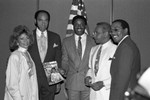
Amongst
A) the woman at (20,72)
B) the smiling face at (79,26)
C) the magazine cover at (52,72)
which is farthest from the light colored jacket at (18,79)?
the smiling face at (79,26)

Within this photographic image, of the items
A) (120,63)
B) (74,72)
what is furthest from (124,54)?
(74,72)

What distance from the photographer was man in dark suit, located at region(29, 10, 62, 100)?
13.1 feet

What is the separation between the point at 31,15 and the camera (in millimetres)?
5605

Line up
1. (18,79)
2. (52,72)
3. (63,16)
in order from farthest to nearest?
(63,16) < (52,72) < (18,79)

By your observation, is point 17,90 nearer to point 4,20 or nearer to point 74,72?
point 74,72

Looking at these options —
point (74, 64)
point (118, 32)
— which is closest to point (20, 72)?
point (118, 32)

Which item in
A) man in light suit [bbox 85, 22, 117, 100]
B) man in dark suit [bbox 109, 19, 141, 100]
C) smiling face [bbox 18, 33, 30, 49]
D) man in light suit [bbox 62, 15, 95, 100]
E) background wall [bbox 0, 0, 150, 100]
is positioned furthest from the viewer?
background wall [bbox 0, 0, 150, 100]

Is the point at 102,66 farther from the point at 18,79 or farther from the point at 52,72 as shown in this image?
the point at 18,79

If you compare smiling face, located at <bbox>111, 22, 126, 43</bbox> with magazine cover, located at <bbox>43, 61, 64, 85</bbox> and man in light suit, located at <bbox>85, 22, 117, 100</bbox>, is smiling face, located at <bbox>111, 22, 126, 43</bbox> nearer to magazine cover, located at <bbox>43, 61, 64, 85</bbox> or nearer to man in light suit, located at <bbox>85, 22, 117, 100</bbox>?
man in light suit, located at <bbox>85, 22, 117, 100</bbox>

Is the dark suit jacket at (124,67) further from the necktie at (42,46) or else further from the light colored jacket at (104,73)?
the necktie at (42,46)

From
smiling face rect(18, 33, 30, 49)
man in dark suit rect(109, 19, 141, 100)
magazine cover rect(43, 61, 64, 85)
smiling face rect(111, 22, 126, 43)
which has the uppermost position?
smiling face rect(111, 22, 126, 43)

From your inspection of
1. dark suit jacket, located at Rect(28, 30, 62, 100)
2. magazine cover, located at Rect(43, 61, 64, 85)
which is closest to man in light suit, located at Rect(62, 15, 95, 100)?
dark suit jacket, located at Rect(28, 30, 62, 100)

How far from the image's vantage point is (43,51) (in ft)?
13.4

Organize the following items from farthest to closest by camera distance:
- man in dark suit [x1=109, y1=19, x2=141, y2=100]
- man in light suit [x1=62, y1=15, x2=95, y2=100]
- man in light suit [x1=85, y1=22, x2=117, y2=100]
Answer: man in light suit [x1=62, y1=15, x2=95, y2=100] < man in light suit [x1=85, y1=22, x2=117, y2=100] < man in dark suit [x1=109, y1=19, x2=141, y2=100]
